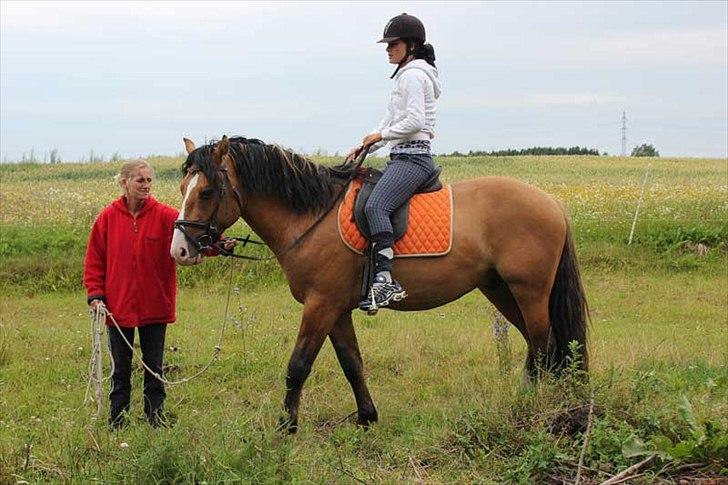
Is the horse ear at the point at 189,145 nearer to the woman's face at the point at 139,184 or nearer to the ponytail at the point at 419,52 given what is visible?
the woman's face at the point at 139,184

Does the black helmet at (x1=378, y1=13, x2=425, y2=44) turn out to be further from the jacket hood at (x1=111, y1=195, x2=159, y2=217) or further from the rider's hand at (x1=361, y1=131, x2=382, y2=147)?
the jacket hood at (x1=111, y1=195, x2=159, y2=217)

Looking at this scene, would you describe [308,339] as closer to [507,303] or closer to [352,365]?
[352,365]

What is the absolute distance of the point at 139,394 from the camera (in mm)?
6988

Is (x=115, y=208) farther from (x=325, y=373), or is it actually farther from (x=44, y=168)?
(x=44, y=168)

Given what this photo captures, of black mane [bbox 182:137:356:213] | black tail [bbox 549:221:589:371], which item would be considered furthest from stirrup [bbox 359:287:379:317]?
black tail [bbox 549:221:589:371]

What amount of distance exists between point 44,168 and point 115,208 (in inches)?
1196

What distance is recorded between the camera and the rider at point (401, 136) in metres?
5.76

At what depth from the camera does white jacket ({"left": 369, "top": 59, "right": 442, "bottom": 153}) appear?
583 cm

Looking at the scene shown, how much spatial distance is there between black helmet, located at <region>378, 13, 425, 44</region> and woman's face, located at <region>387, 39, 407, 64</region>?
5 centimetres

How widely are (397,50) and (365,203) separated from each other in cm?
116

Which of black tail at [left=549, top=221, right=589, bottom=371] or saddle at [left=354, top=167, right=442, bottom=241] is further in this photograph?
black tail at [left=549, top=221, right=589, bottom=371]

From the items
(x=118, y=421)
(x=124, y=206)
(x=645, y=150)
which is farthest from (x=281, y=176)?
(x=645, y=150)

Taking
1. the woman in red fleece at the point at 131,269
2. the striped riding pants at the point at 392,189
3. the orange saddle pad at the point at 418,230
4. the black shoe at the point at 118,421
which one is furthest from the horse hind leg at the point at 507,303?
the black shoe at the point at 118,421

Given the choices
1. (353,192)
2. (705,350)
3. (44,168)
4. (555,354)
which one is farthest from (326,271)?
(44,168)
